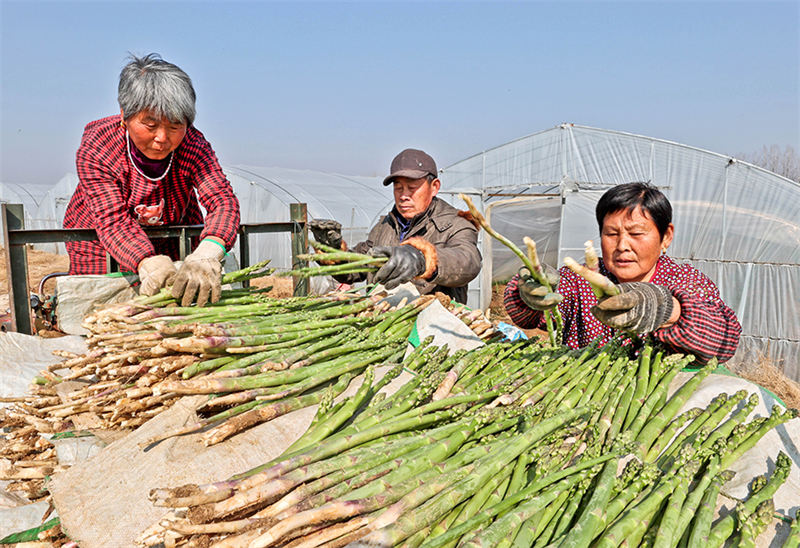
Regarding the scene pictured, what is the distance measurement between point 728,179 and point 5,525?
1117 cm

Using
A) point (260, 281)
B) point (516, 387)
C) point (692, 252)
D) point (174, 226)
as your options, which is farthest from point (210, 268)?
point (260, 281)

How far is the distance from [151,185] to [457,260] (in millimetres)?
2018

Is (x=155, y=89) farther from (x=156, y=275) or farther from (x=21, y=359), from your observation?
(x=21, y=359)

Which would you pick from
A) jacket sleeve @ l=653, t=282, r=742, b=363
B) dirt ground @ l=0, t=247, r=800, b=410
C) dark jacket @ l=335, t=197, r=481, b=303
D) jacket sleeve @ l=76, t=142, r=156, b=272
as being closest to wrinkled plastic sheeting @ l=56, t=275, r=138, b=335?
jacket sleeve @ l=76, t=142, r=156, b=272

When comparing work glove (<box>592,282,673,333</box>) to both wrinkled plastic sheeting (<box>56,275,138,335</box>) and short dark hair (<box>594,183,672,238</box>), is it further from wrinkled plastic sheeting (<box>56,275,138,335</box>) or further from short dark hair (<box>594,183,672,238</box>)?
wrinkled plastic sheeting (<box>56,275,138,335</box>)

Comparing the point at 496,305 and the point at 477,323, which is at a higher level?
the point at 477,323

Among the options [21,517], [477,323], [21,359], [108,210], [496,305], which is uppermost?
[108,210]

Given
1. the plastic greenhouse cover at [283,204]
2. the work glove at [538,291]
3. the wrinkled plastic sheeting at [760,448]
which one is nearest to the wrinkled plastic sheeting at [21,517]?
the work glove at [538,291]

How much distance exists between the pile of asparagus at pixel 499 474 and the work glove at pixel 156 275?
4.53 ft

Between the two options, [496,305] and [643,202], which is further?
[496,305]

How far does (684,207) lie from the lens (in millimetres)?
10398

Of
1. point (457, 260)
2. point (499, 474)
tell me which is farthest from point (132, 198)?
point (499, 474)

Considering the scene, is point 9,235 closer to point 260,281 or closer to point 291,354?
point 291,354

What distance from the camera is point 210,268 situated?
2688mm
